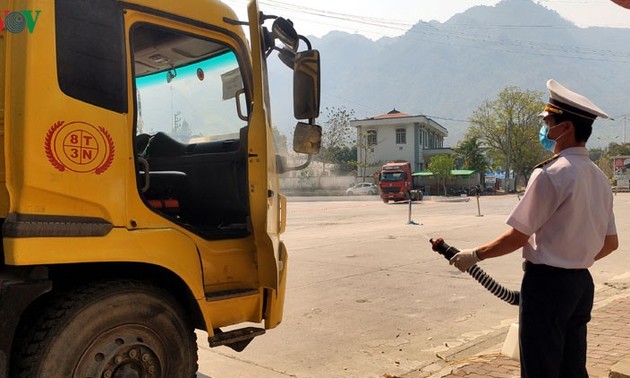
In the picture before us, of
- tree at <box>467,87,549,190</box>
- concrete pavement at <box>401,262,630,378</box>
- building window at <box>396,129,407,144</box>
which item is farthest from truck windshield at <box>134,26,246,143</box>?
tree at <box>467,87,549,190</box>

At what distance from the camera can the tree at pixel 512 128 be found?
2397 inches

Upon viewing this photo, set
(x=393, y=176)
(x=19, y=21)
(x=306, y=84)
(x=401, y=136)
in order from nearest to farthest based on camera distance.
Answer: (x=19, y=21) < (x=306, y=84) < (x=393, y=176) < (x=401, y=136)

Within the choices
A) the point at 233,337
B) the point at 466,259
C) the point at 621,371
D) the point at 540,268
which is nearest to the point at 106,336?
the point at 233,337

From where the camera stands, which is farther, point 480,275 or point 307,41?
point 307,41

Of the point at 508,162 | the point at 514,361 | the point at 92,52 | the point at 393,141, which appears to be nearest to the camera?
the point at 92,52

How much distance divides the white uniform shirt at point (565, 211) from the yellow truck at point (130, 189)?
5.01 feet

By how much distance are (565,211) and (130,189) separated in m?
2.23

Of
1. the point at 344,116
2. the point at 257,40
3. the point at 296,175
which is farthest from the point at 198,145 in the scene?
the point at 344,116

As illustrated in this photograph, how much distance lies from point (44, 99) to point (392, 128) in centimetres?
5895

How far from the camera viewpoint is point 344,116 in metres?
63.8

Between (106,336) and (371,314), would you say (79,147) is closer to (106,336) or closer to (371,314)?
(106,336)

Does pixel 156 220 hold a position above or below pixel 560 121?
below

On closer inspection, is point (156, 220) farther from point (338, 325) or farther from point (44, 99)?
point (338, 325)

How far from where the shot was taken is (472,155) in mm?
60156
